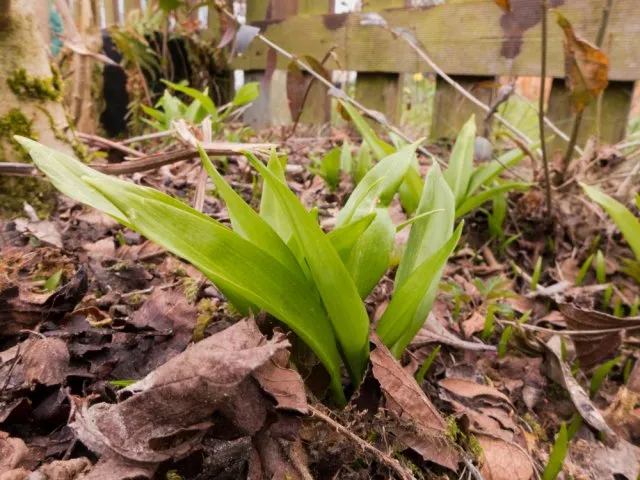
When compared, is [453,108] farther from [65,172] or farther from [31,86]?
[65,172]

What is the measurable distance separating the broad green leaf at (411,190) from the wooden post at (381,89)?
185 centimetres

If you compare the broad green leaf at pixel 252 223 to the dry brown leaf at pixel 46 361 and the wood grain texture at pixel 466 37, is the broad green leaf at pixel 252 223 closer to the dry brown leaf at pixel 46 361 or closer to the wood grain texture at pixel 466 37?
the dry brown leaf at pixel 46 361

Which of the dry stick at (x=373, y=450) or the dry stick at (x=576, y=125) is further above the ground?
the dry stick at (x=576, y=125)

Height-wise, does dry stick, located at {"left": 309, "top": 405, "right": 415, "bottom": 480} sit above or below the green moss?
below

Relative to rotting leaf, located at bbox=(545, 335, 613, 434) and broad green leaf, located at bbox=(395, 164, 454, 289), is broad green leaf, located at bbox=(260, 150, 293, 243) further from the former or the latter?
rotting leaf, located at bbox=(545, 335, 613, 434)

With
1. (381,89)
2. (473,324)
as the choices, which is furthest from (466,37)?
(473,324)

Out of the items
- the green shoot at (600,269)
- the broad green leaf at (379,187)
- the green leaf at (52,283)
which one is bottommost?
the green shoot at (600,269)

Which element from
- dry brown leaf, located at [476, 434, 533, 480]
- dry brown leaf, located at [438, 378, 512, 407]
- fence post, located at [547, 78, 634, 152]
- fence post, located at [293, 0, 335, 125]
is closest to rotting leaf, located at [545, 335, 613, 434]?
dry brown leaf, located at [438, 378, 512, 407]

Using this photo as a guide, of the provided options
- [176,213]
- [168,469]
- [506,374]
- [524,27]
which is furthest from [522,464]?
[524,27]

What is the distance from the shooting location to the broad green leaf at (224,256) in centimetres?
68

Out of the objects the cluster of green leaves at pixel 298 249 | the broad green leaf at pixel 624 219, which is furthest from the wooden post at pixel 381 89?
the cluster of green leaves at pixel 298 249

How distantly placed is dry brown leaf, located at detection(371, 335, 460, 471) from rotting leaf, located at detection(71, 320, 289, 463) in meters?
0.25

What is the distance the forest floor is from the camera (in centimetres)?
64

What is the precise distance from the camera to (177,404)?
2.02ft
